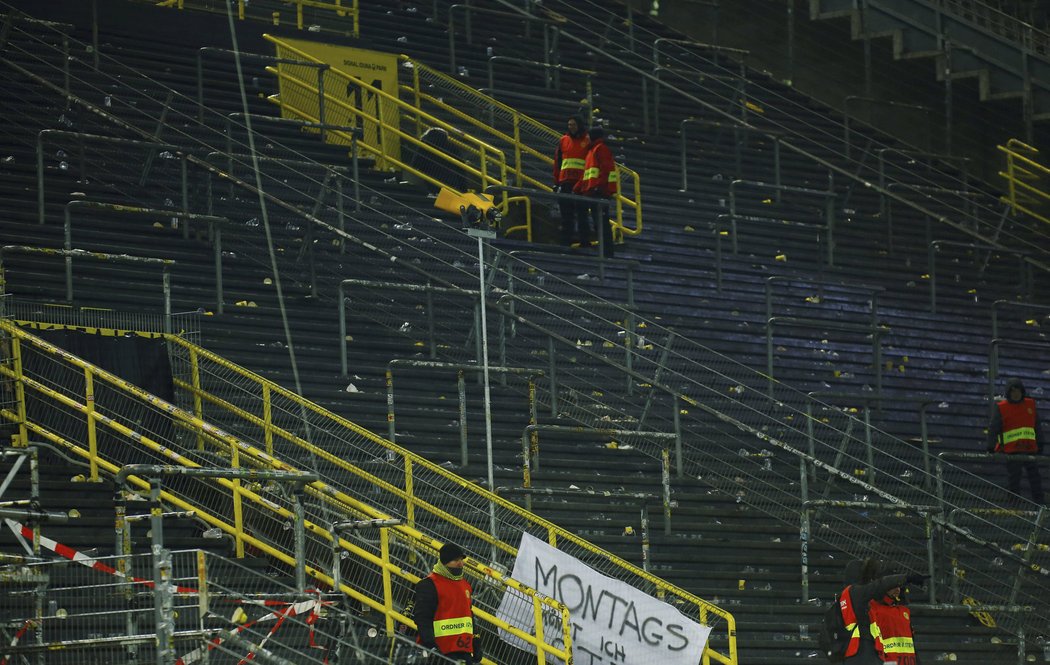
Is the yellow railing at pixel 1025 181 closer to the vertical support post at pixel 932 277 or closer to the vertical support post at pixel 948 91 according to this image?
the vertical support post at pixel 948 91

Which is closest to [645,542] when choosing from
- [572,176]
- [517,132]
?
[572,176]

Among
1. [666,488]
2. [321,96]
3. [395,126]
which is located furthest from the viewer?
[395,126]

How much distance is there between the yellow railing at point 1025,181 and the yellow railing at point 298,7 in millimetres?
9889

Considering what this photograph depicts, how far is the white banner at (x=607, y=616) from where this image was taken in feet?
54.2

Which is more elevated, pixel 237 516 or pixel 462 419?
pixel 462 419

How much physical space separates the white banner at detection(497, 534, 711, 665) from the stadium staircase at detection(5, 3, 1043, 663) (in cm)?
139

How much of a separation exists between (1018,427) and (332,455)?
353 inches

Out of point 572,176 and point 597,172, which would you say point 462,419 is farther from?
point 572,176

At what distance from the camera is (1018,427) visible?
886 inches

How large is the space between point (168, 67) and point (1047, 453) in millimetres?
11607

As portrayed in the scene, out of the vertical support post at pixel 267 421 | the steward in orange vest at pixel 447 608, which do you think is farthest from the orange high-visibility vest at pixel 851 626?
the vertical support post at pixel 267 421

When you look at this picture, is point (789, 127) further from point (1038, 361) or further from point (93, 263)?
point (93, 263)

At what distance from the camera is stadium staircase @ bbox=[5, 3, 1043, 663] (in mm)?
19016

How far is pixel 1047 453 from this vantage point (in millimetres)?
24219
